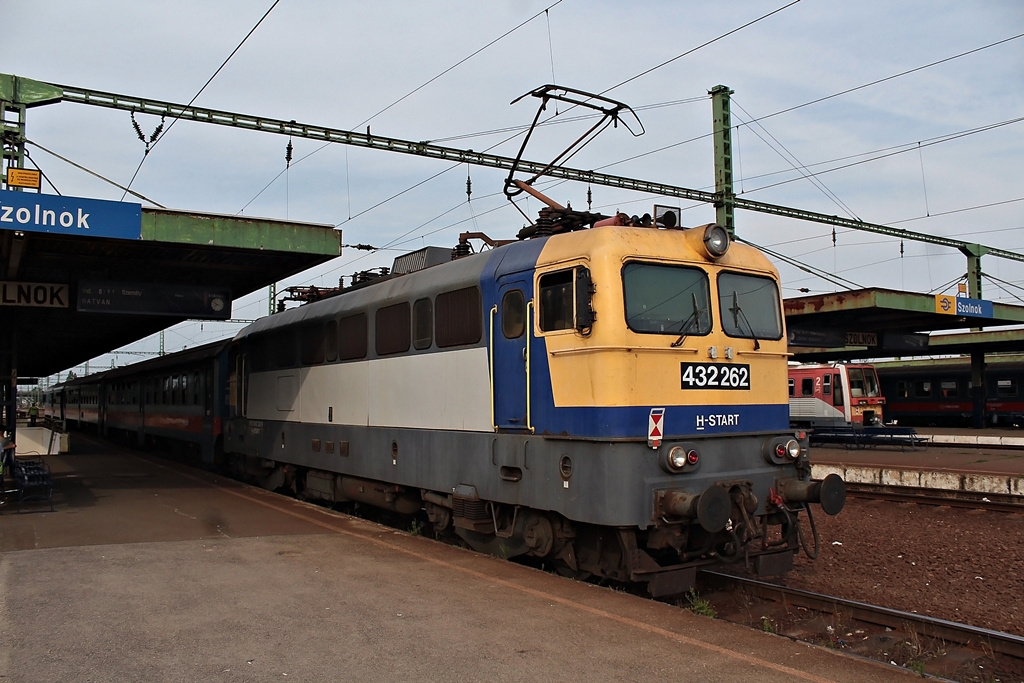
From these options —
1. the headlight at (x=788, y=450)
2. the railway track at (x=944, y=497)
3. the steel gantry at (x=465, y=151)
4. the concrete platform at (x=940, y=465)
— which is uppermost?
the steel gantry at (x=465, y=151)

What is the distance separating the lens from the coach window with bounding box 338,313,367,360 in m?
11.2

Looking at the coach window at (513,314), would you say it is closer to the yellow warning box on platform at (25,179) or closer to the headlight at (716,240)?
the headlight at (716,240)

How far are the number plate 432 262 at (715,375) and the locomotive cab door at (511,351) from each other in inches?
59.1

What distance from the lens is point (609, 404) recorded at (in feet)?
23.0

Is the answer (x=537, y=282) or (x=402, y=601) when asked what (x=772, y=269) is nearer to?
(x=537, y=282)

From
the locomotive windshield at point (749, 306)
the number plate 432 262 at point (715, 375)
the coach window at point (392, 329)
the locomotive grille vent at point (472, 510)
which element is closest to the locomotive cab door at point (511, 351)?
the locomotive grille vent at point (472, 510)

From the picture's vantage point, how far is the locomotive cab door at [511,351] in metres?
7.91

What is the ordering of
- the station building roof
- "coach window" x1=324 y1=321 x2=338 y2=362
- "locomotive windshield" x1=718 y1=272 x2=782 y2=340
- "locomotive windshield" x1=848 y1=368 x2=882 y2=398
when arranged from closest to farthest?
"locomotive windshield" x1=718 y1=272 x2=782 y2=340, "coach window" x1=324 y1=321 x2=338 y2=362, the station building roof, "locomotive windshield" x1=848 y1=368 x2=882 y2=398

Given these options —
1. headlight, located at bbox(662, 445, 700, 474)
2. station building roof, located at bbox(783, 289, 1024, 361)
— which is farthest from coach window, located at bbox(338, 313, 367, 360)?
station building roof, located at bbox(783, 289, 1024, 361)

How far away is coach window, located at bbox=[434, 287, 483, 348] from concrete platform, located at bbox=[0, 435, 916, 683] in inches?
90.2

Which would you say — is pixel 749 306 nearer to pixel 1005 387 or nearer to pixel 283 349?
pixel 283 349

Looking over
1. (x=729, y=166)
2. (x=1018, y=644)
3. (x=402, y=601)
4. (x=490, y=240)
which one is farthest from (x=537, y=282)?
(x=729, y=166)

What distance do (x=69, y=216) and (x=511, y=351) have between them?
6.14 metres

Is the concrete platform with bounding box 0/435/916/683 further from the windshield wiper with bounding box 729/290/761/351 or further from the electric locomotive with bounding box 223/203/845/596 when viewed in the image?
the windshield wiper with bounding box 729/290/761/351
